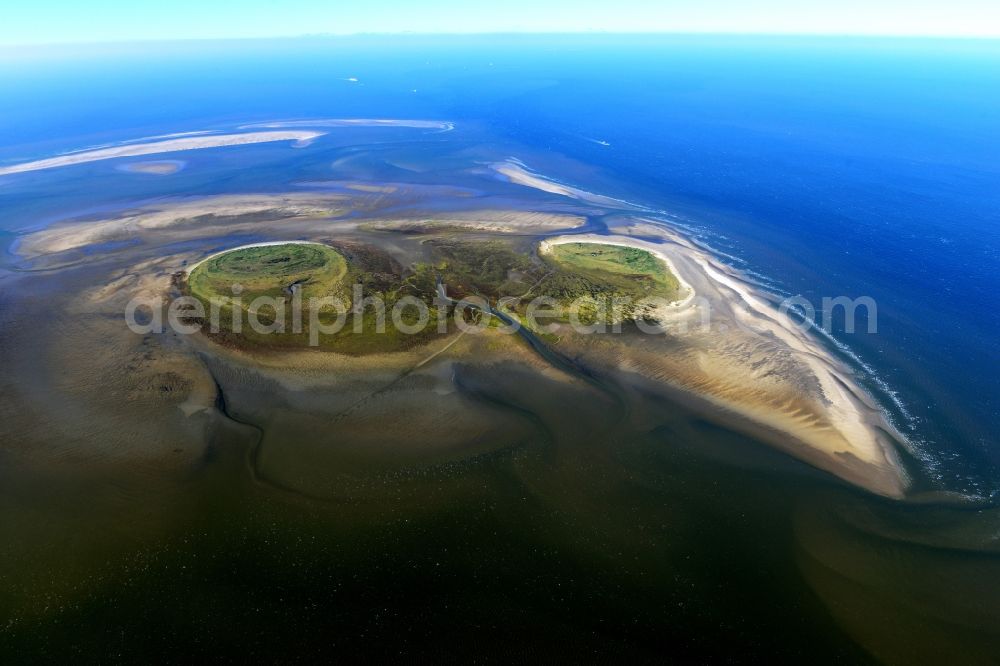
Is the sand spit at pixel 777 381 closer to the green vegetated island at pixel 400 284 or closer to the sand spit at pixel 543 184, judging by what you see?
the green vegetated island at pixel 400 284

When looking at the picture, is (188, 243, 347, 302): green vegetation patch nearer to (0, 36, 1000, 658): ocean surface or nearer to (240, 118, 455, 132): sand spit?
(0, 36, 1000, 658): ocean surface

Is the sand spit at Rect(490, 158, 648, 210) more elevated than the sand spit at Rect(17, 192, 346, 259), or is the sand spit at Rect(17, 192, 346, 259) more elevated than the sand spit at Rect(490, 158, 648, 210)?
the sand spit at Rect(490, 158, 648, 210)

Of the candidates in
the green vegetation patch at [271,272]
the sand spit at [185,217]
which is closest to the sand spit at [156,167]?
the sand spit at [185,217]

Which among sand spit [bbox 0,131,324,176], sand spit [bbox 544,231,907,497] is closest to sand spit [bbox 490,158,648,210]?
sand spit [bbox 544,231,907,497]

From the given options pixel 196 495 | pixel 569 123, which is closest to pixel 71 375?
pixel 196 495

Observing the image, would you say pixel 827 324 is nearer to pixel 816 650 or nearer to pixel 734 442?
pixel 734 442

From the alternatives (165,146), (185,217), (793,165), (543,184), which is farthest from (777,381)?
(165,146)

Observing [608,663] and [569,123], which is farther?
[569,123]
